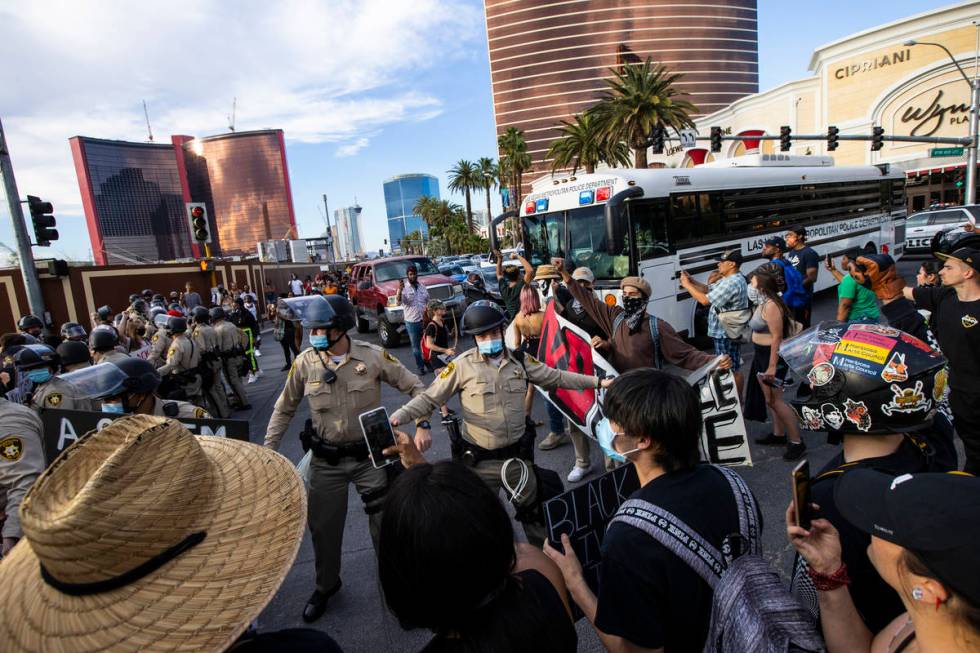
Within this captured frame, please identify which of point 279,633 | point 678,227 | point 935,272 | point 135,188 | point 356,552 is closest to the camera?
point 279,633

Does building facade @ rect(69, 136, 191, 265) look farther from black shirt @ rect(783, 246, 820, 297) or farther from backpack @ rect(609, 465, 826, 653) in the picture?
backpack @ rect(609, 465, 826, 653)

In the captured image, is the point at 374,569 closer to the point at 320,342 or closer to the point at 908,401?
the point at 320,342

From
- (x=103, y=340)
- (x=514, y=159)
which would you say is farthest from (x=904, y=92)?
(x=103, y=340)

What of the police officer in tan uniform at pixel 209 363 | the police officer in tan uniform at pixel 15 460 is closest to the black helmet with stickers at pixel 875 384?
the police officer in tan uniform at pixel 15 460

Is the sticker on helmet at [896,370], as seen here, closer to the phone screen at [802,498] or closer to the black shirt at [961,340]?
the phone screen at [802,498]

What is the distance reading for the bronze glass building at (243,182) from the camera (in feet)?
448

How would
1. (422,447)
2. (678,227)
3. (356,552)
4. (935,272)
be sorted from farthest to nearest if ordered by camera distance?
(678,227)
(935,272)
(356,552)
(422,447)

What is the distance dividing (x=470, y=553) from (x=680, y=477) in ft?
2.91

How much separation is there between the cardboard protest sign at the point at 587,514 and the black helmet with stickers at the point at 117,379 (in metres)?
3.06

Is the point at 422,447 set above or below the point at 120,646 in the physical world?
below

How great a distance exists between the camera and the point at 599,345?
15.6 feet

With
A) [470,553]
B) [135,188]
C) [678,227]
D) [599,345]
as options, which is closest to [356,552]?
[599,345]

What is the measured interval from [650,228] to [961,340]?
20.2 ft

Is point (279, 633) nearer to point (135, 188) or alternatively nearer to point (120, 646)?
point (120, 646)
